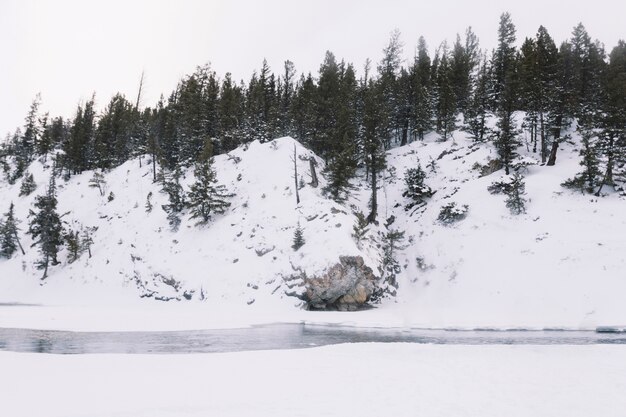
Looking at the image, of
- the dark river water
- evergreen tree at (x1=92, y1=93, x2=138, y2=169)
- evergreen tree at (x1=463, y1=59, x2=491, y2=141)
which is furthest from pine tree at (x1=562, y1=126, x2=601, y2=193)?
evergreen tree at (x1=92, y1=93, x2=138, y2=169)

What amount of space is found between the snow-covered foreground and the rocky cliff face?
16517 millimetres

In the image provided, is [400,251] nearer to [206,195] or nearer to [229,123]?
[206,195]

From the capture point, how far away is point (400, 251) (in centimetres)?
4334

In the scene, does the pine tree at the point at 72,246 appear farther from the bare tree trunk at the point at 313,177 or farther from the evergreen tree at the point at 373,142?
the evergreen tree at the point at 373,142

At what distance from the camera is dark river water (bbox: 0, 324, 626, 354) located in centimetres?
1928

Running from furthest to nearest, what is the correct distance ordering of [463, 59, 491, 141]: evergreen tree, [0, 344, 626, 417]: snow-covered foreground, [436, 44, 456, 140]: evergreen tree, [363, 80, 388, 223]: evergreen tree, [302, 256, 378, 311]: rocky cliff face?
[436, 44, 456, 140]: evergreen tree
[463, 59, 491, 141]: evergreen tree
[363, 80, 388, 223]: evergreen tree
[302, 256, 378, 311]: rocky cliff face
[0, 344, 626, 417]: snow-covered foreground

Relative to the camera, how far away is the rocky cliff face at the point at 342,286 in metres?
34.3

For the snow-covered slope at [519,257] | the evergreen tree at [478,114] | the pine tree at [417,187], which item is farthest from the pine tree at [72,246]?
the evergreen tree at [478,114]

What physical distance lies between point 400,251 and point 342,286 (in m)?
11.9

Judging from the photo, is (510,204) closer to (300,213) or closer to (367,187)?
(367,187)

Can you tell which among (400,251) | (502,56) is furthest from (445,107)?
(400,251)

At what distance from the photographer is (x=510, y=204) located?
131ft

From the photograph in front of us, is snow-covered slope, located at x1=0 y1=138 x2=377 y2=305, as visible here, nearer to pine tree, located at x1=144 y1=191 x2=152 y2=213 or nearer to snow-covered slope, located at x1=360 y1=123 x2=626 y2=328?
pine tree, located at x1=144 y1=191 x2=152 y2=213

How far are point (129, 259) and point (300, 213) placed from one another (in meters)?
23.7
